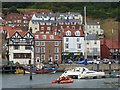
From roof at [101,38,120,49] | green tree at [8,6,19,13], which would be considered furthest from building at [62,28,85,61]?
green tree at [8,6,19,13]

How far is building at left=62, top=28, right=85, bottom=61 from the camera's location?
21.1m

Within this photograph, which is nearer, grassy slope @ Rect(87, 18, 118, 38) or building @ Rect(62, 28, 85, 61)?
building @ Rect(62, 28, 85, 61)

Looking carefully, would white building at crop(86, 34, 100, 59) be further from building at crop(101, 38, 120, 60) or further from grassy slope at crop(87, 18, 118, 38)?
grassy slope at crop(87, 18, 118, 38)

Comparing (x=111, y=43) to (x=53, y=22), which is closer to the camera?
(x=111, y=43)

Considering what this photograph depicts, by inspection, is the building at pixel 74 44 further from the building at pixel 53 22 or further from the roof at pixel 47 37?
the building at pixel 53 22

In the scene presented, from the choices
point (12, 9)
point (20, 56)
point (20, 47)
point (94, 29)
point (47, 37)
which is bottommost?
point (20, 56)

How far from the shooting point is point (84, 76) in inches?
599

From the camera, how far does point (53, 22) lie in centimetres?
2559

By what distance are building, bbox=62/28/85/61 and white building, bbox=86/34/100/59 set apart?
61 cm

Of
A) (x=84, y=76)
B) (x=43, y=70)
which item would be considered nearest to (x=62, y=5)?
(x=43, y=70)

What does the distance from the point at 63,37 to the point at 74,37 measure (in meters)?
0.45

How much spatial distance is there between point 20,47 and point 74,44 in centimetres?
236

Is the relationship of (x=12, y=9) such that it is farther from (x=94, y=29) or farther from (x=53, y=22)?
(x=94, y=29)

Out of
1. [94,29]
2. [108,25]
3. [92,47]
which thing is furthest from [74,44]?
[108,25]
